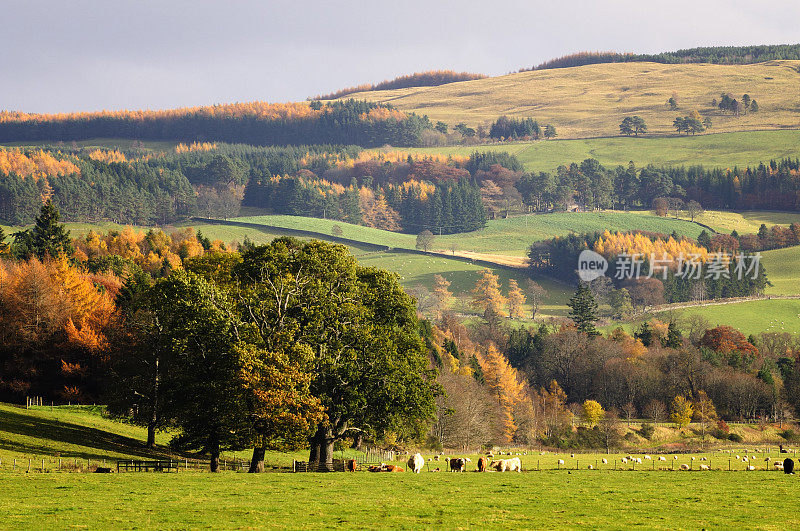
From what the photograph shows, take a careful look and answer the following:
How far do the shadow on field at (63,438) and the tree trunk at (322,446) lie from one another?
1218cm

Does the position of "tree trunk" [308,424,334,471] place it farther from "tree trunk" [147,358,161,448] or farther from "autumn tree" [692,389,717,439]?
"autumn tree" [692,389,717,439]

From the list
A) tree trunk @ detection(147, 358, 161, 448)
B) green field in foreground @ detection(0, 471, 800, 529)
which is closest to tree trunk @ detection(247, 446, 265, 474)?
green field in foreground @ detection(0, 471, 800, 529)

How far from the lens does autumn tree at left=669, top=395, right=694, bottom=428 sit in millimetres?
140750

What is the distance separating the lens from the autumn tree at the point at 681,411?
141m

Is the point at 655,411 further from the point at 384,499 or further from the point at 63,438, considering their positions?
the point at 384,499

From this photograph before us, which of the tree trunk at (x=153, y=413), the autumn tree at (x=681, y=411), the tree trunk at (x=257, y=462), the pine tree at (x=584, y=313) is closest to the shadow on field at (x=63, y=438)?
the tree trunk at (x=153, y=413)

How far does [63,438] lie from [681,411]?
108 m

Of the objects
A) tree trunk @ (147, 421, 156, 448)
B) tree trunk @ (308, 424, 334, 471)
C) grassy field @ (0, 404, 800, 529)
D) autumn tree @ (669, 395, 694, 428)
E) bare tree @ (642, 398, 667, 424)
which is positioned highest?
grassy field @ (0, 404, 800, 529)

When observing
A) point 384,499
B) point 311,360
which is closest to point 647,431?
point 311,360

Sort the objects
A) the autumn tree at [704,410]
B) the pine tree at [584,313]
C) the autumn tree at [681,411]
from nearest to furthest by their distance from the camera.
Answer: the autumn tree at [681,411], the autumn tree at [704,410], the pine tree at [584,313]

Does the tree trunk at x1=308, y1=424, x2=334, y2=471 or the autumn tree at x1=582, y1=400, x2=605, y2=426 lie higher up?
the tree trunk at x1=308, y1=424, x2=334, y2=471

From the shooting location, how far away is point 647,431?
13538cm

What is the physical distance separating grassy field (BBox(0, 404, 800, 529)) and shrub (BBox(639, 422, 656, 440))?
78.3 meters

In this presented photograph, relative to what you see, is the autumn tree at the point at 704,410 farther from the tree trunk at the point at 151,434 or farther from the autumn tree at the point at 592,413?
the tree trunk at the point at 151,434
